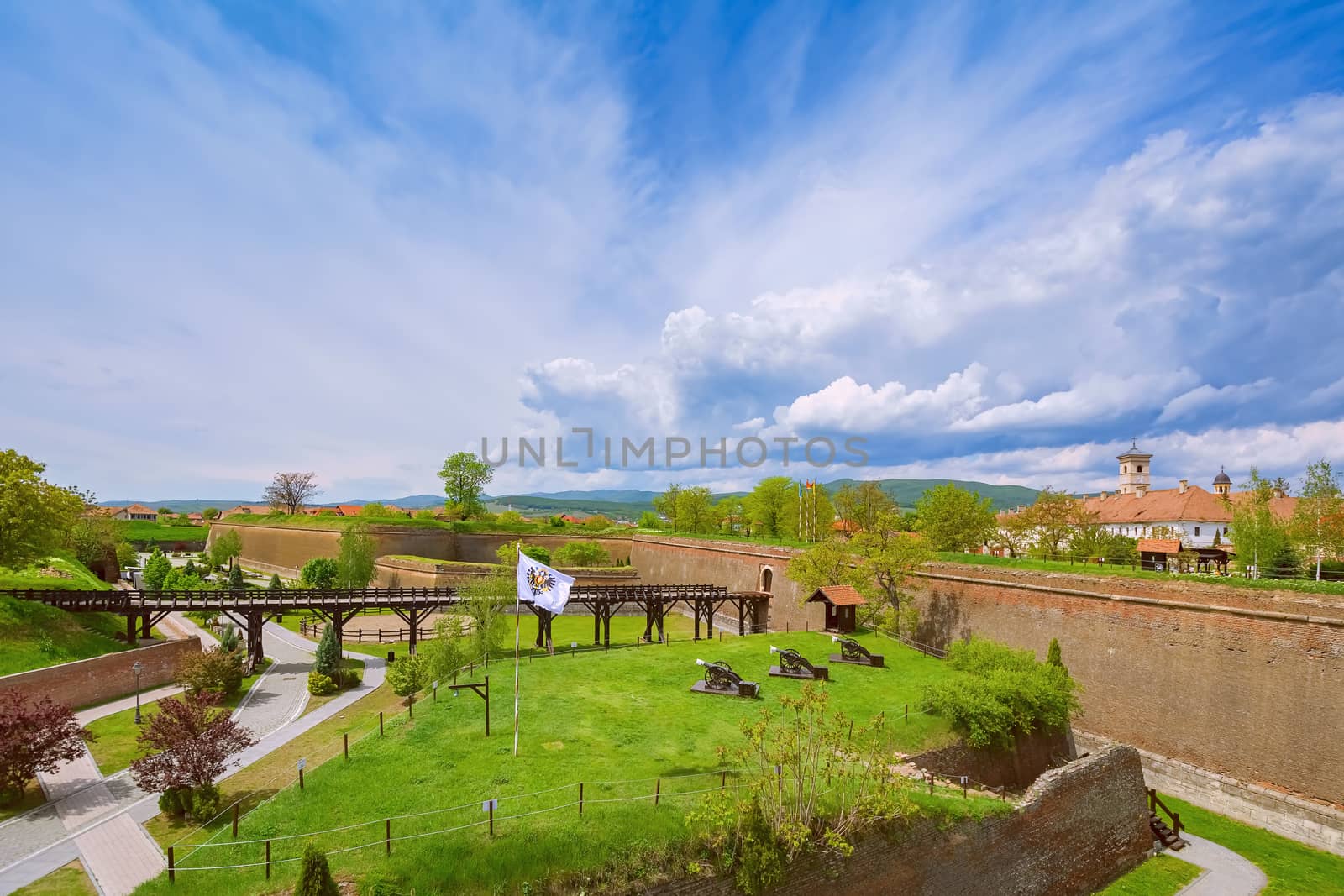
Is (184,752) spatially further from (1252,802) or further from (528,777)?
(1252,802)

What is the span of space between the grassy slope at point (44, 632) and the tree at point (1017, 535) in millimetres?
A: 51686

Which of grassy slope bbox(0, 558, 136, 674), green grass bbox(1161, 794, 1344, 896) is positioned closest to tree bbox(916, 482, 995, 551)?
green grass bbox(1161, 794, 1344, 896)

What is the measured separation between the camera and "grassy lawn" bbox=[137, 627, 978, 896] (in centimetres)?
1057

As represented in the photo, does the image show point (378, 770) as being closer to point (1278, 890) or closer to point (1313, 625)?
point (1278, 890)

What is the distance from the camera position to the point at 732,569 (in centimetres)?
4881

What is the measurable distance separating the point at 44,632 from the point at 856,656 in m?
31.8

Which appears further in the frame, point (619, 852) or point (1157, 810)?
point (1157, 810)

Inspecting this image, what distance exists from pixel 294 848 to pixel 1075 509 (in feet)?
159

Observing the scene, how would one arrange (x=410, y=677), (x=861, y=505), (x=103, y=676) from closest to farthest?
(x=410, y=677)
(x=103, y=676)
(x=861, y=505)

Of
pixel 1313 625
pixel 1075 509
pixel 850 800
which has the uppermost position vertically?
pixel 1075 509

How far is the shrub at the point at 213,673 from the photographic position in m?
23.7

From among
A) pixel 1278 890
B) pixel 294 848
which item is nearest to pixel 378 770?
pixel 294 848

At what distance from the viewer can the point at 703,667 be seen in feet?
78.4

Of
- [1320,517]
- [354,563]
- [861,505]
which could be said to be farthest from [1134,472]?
[354,563]
